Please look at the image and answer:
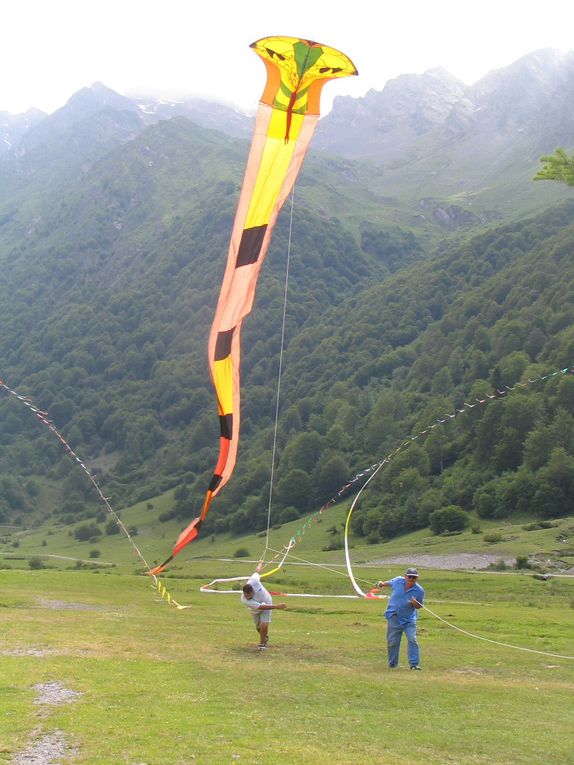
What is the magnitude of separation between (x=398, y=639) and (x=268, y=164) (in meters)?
11.2

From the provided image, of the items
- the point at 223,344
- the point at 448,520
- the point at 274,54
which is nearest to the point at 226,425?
the point at 223,344

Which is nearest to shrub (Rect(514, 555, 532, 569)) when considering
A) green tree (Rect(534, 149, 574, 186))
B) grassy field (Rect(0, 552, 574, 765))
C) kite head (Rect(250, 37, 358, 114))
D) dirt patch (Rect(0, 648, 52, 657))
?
grassy field (Rect(0, 552, 574, 765))

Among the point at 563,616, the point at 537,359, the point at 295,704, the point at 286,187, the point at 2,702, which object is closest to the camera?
the point at 2,702

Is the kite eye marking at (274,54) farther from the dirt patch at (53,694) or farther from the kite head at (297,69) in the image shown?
the dirt patch at (53,694)

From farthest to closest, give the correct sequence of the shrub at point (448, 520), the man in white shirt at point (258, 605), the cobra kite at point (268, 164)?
1. the shrub at point (448, 520)
2. the man in white shirt at point (258, 605)
3. the cobra kite at point (268, 164)

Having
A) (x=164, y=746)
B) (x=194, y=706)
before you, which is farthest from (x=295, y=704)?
(x=164, y=746)

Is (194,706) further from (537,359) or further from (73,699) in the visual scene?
(537,359)

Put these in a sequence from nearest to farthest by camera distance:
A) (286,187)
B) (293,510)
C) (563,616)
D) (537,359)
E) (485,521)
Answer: (286,187) < (563,616) < (485,521) < (293,510) < (537,359)

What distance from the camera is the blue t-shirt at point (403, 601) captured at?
58.1ft

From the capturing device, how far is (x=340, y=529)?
130375 mm

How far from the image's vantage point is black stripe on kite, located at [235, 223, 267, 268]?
19125 millimetres

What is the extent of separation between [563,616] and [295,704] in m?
21.4

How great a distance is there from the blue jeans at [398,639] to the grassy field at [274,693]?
1.61ft

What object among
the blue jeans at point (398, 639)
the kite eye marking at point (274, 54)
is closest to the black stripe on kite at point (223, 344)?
the kite eye marking at point (274, 54)
